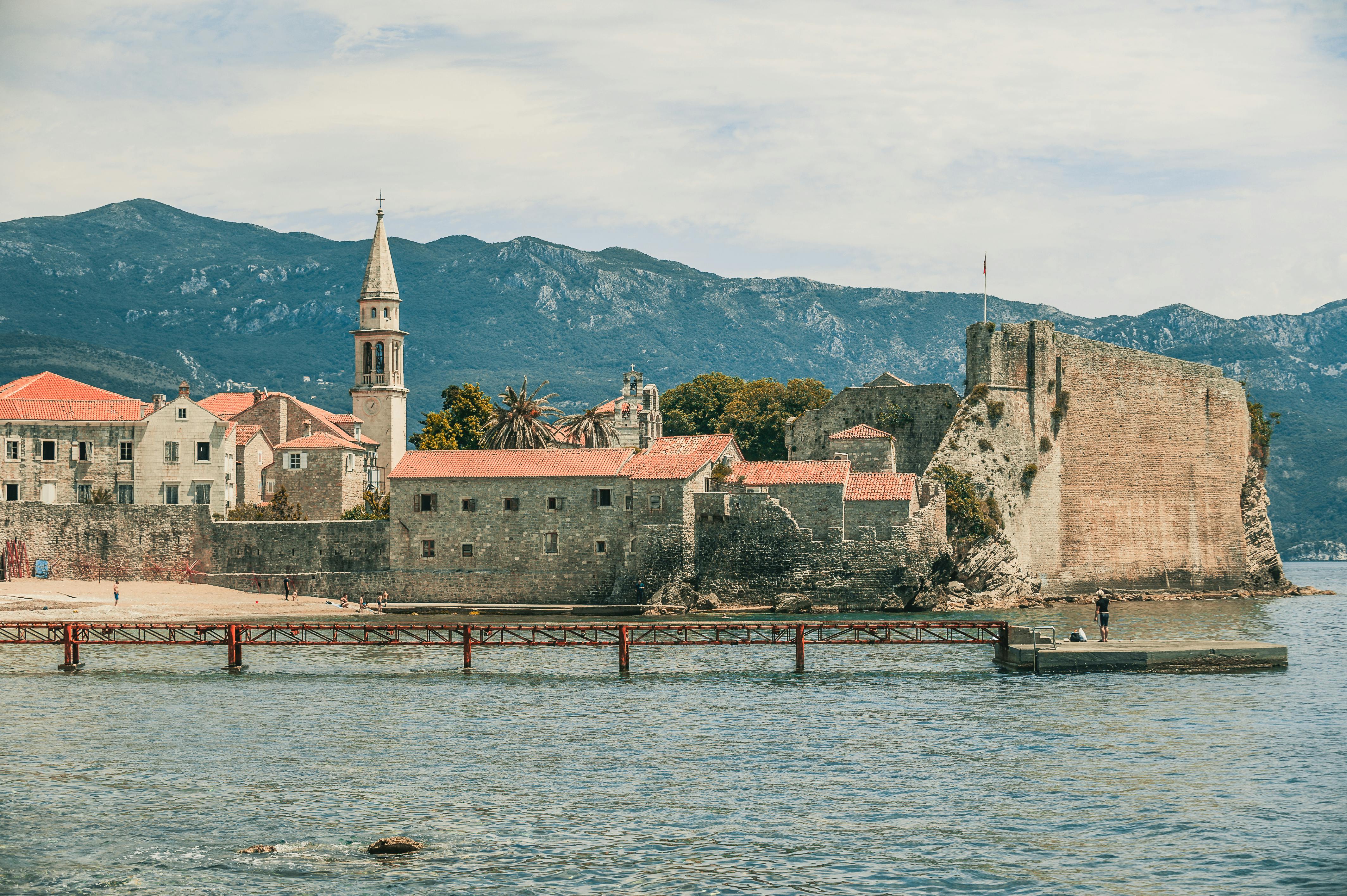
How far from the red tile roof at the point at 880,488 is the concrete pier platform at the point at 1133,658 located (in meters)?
21.4

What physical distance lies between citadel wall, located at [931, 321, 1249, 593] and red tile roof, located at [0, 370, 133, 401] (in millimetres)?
46257

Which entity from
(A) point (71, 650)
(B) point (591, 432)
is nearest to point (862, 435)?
(B) point (591, 432)

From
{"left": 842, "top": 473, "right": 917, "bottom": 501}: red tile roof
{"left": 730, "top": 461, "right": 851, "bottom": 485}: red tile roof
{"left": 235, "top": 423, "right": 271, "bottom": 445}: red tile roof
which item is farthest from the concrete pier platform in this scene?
{"left": 235, "top": 423, "right": 271, "bottom": 445}: red tile roof

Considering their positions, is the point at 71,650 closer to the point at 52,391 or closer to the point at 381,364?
the point at 52,391

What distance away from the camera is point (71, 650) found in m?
46.8

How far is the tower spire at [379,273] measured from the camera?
8788 centimetres

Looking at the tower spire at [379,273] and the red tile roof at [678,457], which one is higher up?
the tower spire at [379,273]

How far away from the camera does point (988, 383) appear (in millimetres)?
80062

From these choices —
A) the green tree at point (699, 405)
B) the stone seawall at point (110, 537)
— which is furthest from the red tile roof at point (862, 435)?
the stone seawall at point (110, 537)

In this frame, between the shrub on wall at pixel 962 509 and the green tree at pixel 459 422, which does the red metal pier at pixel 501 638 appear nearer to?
the shrub on wall at pixel 962 509

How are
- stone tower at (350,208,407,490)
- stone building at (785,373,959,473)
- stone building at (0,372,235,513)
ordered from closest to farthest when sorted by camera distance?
stone building at (0,372,235,513)
stone building at (785,373,959,473)
stone tower at (350,208,407,490)

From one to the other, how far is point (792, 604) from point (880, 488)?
23.5ft

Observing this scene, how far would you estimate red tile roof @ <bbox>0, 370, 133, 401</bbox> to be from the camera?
74.6 metres

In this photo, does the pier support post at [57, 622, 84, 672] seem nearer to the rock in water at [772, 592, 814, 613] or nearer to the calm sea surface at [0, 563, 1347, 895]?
the calm sea surface at [0, 563, 1347, 895]
